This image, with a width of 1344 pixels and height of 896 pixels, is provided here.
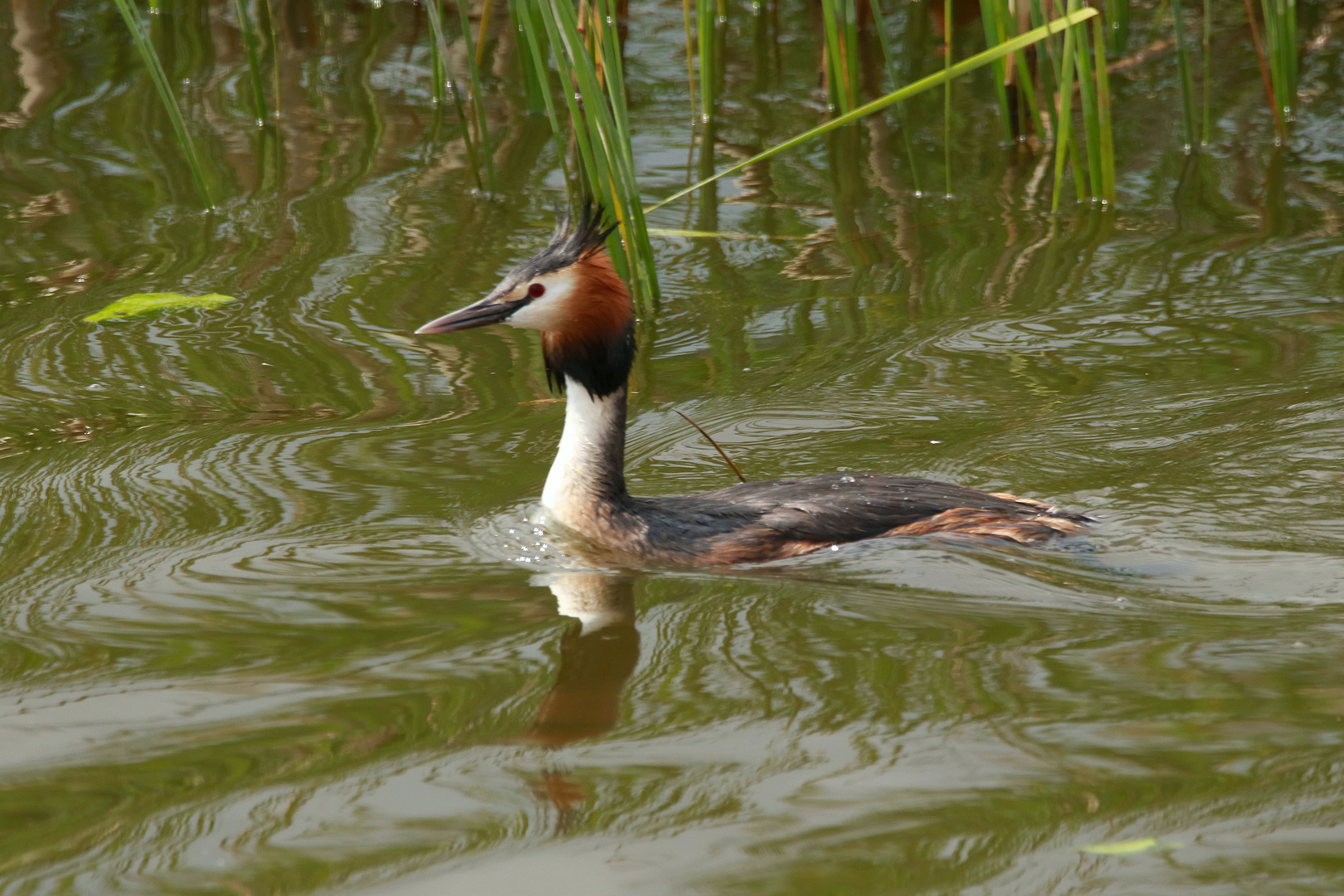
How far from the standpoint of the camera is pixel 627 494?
5012mm

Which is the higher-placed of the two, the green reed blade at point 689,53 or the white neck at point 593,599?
the green reed blade at point 689,53

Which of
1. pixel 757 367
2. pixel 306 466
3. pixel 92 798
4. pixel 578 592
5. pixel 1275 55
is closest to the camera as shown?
pixel 92 798

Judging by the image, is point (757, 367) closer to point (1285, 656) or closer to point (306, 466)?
point (306, 466)

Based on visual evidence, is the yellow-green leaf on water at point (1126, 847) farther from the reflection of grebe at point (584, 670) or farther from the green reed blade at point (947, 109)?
the green reed blade at point (947, 109)

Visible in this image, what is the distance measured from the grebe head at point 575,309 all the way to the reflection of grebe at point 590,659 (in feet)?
2.52

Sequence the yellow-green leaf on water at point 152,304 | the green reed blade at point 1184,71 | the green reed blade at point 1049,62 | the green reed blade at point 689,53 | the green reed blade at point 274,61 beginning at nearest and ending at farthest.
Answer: the yellow-green leaf on water at point 152,304 < the green reed blade at point 1049,62 < the green reed blade at point 689,53 < the green reed blade at point 1184,71 < the green reed blade at point 274,61

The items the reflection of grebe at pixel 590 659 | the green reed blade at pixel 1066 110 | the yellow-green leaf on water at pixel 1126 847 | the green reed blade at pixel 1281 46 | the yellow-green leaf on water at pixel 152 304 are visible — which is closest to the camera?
the yellow-green leaf on water at pixel 1126 847

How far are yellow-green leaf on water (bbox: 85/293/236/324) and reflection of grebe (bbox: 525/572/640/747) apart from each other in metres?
3.07

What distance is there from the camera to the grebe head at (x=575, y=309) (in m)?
4.93

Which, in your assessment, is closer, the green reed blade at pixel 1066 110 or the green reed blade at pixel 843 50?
the green reed blade at pixel 1066 110

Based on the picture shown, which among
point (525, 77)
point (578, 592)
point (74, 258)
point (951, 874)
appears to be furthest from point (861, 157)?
point (951, 874)

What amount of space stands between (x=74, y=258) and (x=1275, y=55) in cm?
616

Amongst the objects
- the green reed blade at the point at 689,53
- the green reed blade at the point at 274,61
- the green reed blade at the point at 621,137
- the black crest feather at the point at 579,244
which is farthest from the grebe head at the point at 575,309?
the green reed blade at the point at 274,61

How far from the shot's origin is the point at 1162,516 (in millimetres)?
5012
